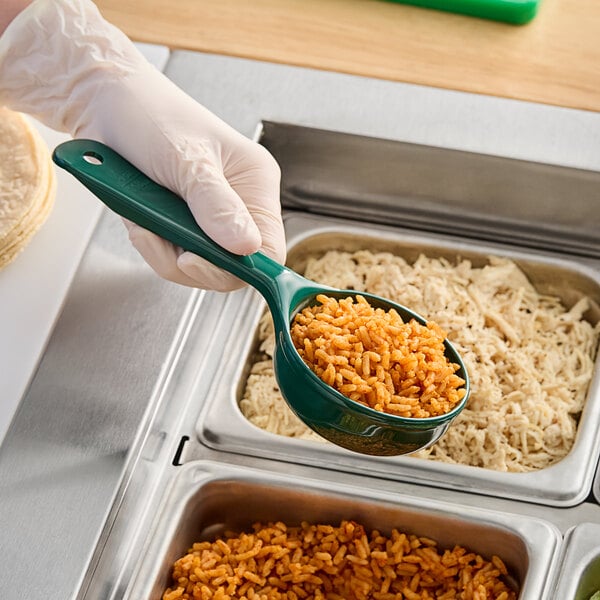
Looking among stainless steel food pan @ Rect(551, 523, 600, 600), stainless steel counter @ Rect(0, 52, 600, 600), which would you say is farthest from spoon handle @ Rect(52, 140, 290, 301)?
stainless steel food pan @ Rect(551, 523, 600, 600)

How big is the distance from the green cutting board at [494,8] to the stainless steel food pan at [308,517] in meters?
1.17

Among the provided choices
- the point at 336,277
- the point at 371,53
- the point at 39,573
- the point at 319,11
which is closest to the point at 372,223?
the point at 336,277

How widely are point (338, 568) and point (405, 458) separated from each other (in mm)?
221

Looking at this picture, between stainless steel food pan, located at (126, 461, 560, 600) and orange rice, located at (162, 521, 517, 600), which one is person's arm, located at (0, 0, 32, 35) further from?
orange rice, located at (162, 521, 517, 600)

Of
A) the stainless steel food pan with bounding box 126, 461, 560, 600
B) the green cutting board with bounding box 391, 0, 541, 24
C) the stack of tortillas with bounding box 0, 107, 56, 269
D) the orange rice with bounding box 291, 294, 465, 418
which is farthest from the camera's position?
the green cutting board with bounding box 391, 0, 541, 24

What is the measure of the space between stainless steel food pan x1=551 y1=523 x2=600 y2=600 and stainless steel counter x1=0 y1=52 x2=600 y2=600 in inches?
1.4

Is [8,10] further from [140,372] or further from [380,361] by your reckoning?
[380,361]

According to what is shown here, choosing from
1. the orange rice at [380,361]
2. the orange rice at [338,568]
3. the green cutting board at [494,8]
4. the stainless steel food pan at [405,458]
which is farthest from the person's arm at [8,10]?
the orange rice at [338,568]

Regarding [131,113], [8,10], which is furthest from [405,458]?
[8,10]

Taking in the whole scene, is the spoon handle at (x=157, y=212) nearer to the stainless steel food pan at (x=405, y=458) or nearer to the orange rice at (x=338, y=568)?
the stainless steel food pan at (x=405, y=458)

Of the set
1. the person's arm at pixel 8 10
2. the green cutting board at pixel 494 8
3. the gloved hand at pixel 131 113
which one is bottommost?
the gloved hand at pixel 131 113

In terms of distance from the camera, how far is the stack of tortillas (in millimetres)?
1595

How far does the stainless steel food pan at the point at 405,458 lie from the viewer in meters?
1.52

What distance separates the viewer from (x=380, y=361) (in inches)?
52.0
